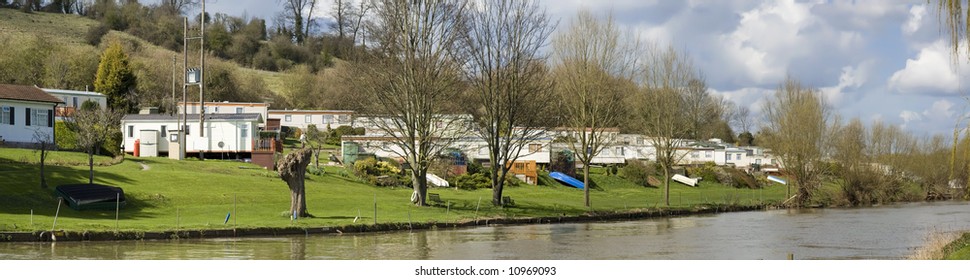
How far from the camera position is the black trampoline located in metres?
40.3

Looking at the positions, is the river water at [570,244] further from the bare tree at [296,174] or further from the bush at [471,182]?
the bush at [471,182]

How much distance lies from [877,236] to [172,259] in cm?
2699

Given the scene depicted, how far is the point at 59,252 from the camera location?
28.8 metres

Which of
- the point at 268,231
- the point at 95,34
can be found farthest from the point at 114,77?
the point at 268,231

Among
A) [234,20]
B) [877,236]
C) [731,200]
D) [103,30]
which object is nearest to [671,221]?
[877,236]

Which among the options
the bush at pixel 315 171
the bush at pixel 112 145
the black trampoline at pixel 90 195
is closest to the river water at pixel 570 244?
the black trampoline at pixel 90 195

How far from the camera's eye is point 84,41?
461 feet

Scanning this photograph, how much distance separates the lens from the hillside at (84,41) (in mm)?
108750

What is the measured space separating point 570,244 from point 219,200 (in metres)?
17.9

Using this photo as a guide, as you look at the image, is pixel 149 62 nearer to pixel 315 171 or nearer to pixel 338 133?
pixel 338 133

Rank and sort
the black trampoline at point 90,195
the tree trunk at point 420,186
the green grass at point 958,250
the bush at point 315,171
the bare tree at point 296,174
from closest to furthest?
the green grass at point 958,250, the bare tree at point 296,174, the black trampoline at point 90,195, the tree trunk at point 420,186, the bush at point 315,171

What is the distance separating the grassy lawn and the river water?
133 inches

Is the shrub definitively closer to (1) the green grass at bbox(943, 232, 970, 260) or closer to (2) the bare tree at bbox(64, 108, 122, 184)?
(2) the bare tree at bbox(64, 108, 122, 184)

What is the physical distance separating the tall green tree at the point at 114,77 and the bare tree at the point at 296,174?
178ft
